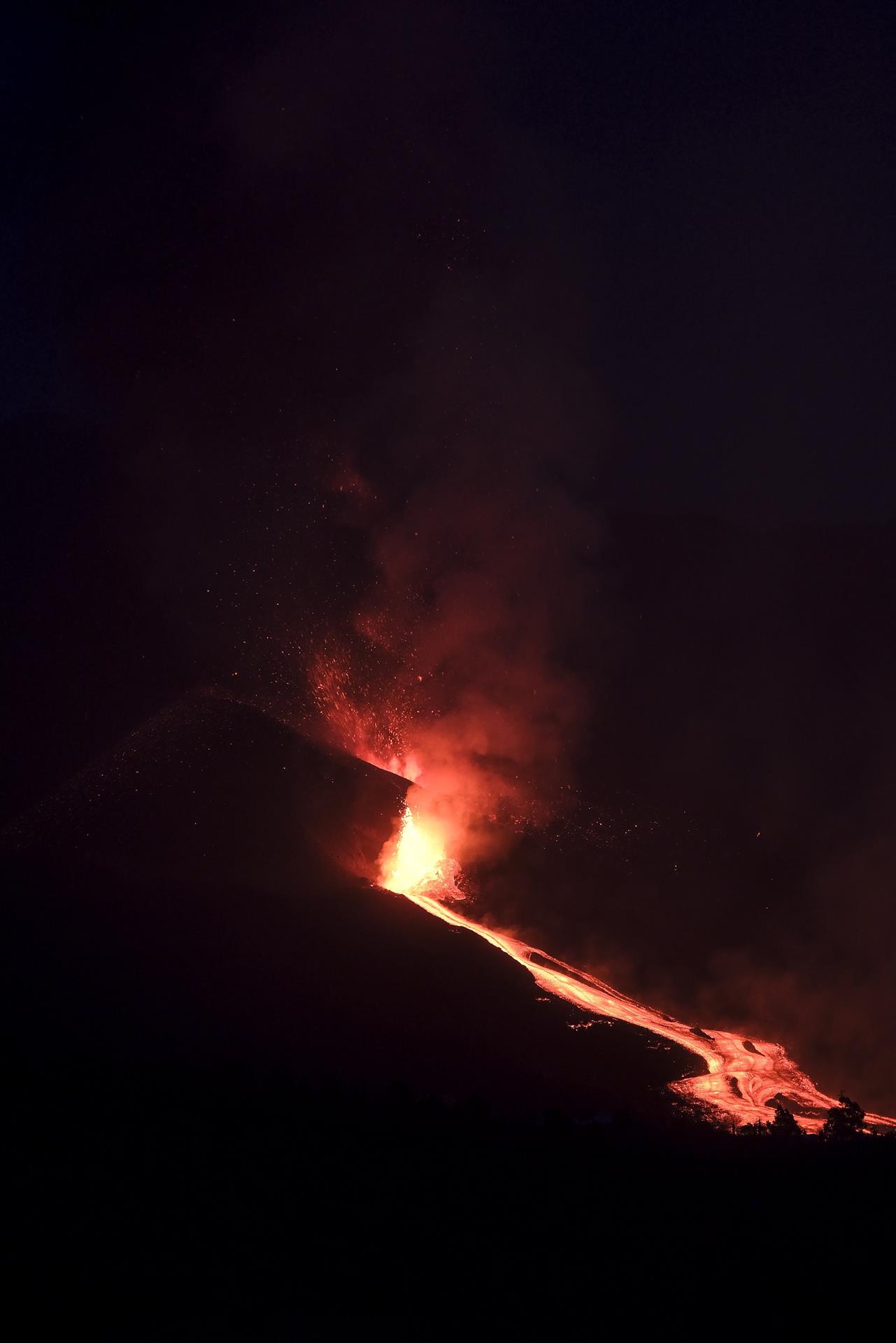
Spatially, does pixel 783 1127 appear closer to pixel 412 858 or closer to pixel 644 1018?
pixel 644 1018

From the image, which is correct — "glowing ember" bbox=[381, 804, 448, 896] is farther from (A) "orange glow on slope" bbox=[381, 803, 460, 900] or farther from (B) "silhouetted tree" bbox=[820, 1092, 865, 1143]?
(B) "silhouetted tree" bbox=[820, 1092, 865, 1143]

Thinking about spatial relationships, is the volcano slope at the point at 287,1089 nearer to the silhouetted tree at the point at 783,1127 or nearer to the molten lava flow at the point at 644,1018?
the silhouetted tree at the point at 783,1127

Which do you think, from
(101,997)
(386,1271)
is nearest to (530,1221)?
(386,1271)

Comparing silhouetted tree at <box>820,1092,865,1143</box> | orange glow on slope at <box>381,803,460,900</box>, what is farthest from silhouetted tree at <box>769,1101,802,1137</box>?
orange glow on slope at <box>381,803,460,900</box>

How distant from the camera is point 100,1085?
11.2 meters

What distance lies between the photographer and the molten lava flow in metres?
14.7

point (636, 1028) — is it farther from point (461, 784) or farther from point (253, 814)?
point (461, 784)

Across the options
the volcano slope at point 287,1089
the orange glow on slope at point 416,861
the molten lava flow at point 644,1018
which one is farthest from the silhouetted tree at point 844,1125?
the orange glow on slope at point 416,861

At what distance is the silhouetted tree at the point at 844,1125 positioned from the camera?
1182 centimetres

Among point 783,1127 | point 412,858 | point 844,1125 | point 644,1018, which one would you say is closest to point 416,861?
point 412,858

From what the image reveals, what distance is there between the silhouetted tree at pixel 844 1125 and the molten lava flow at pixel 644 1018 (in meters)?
1.09

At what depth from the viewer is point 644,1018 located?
18.2 metres

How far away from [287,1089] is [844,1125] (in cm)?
669

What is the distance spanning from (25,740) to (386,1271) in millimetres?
15244
